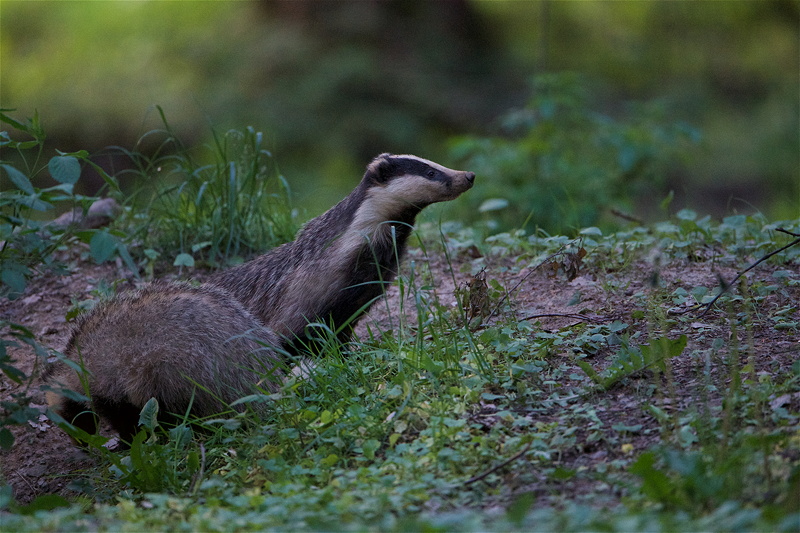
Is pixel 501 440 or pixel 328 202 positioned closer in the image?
pixel 501 440

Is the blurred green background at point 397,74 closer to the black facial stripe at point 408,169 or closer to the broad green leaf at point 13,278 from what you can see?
the black facial stripe at point 408,169

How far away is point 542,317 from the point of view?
12.0 ft

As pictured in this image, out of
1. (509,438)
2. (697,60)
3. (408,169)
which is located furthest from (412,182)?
(697,60)

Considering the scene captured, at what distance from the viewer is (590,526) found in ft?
6.38

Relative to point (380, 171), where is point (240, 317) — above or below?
below

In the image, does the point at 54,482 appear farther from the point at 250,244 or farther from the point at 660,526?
the point at 660,526

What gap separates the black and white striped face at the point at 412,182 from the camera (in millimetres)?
4273

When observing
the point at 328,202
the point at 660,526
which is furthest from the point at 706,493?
the point at 328,202

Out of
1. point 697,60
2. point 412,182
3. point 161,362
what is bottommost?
point 161,362

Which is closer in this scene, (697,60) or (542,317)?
(542,317)

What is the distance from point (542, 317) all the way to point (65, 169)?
2.07 m

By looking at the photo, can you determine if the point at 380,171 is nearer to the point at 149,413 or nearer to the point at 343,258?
the point at 343,258

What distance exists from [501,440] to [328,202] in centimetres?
388

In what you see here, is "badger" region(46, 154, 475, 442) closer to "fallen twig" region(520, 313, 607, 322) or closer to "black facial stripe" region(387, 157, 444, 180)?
"black facial stripe" region(387, 157, 444, 180)
